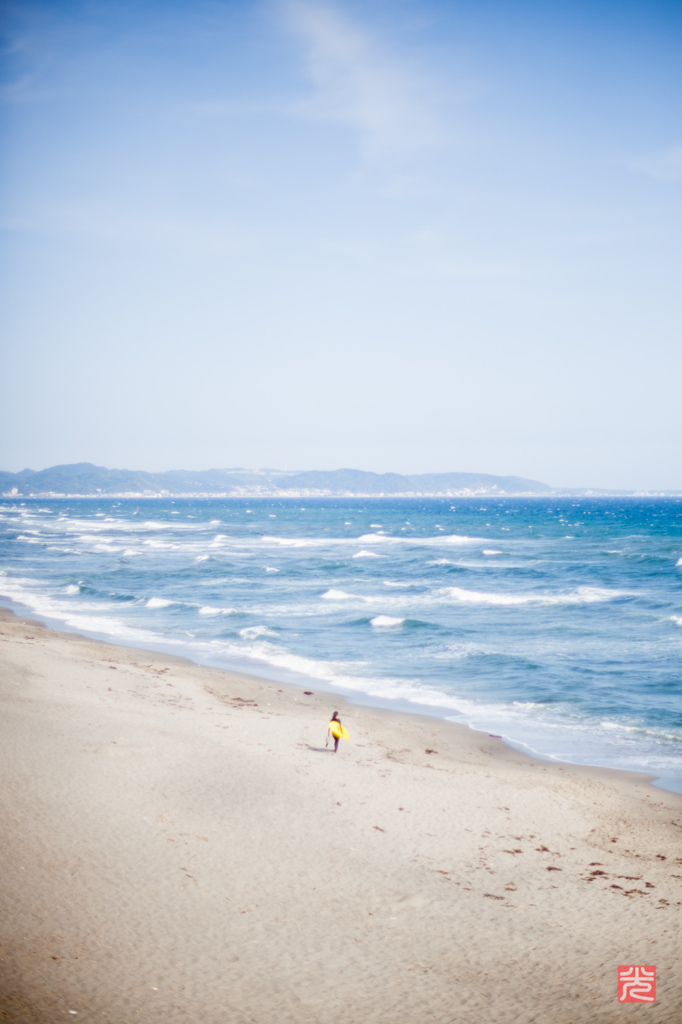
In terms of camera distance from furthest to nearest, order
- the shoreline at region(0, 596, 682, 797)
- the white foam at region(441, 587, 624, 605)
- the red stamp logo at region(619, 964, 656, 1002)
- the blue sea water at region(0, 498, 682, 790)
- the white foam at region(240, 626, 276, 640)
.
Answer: the white foam at region(441, 587, 624, 605) < the white foam at region(240, 626, 276, 640) < the blue sea water at region(0, 498, 682, 790) < the shoreline at region(0, 596, 682, 797) < the red stamp logo at region(619, 964, 656, 1002)

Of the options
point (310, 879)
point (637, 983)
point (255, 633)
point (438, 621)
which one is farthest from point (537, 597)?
point (637, 983)

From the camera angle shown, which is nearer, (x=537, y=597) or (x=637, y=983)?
(x=637, y=983)

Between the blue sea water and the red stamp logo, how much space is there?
23.4 feet

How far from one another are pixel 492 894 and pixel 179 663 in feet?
50.8

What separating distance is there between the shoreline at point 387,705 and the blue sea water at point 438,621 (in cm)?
15

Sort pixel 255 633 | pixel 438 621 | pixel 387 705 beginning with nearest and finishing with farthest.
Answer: pixel 387 705 → pixel 255 633 → pixel 438 621

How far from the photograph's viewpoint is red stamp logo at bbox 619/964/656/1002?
659 centimetres

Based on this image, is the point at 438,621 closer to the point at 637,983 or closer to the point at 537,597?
the point at 537,597

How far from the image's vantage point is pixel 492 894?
8375 millimetres

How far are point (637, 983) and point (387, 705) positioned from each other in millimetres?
12048

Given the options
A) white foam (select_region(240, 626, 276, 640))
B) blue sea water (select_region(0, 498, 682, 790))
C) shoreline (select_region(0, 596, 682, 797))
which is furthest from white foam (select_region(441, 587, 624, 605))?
shoreline (select_region(0, 596, 682, 797))

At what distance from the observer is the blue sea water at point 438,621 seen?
59.6 ft

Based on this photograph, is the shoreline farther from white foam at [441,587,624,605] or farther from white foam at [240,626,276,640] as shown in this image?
white foam at [441,587,624,605]

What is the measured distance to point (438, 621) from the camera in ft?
98.2
